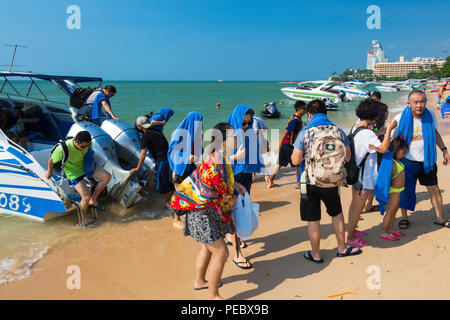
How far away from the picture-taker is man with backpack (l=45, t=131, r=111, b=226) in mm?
4754

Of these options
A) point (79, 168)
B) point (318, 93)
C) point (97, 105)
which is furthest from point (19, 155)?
point (318, 93)

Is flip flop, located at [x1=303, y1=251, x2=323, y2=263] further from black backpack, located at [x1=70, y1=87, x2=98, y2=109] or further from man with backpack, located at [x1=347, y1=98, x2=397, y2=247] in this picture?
black backpack, located at [x1=70, y1=87, x2=98, y2=109]

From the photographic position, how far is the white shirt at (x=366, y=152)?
340 centimetres

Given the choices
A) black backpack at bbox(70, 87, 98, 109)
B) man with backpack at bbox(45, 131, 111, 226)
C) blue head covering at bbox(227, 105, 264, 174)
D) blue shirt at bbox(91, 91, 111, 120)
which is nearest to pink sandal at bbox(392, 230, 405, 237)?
blue head covering at bbox(227, 105, 264, 174)

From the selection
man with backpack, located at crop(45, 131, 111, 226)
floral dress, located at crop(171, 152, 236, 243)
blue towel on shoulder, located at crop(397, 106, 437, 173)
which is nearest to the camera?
floral dress, located at crop(171, 152, 236, 243)

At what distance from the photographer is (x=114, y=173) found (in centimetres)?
549

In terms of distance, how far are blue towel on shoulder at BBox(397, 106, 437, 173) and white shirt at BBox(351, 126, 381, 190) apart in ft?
2.25

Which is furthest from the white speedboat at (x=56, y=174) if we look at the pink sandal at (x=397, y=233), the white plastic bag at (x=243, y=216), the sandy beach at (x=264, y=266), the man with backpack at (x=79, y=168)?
the pink sandal at (x=397, y=233)

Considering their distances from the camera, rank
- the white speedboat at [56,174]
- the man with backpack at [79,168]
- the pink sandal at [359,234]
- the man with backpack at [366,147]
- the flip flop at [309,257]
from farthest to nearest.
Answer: the white speedboat at [56,174]
the man with backpack at [79,168]
the pink sandal at [359,234]
the flip flop at [309,257]
the man with backpack at [366,147]

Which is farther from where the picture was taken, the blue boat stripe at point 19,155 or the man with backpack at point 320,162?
the blue boat stripe at point 19,155

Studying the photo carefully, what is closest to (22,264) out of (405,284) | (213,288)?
(213,288)

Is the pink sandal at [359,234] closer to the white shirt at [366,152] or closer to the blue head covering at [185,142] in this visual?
the white shirt at [366,152]

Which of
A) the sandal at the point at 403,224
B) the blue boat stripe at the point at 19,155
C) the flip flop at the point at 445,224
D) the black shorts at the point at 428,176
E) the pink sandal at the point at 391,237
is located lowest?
the pink sandal at the point at 391,237

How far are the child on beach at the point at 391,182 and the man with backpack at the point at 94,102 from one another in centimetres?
514
